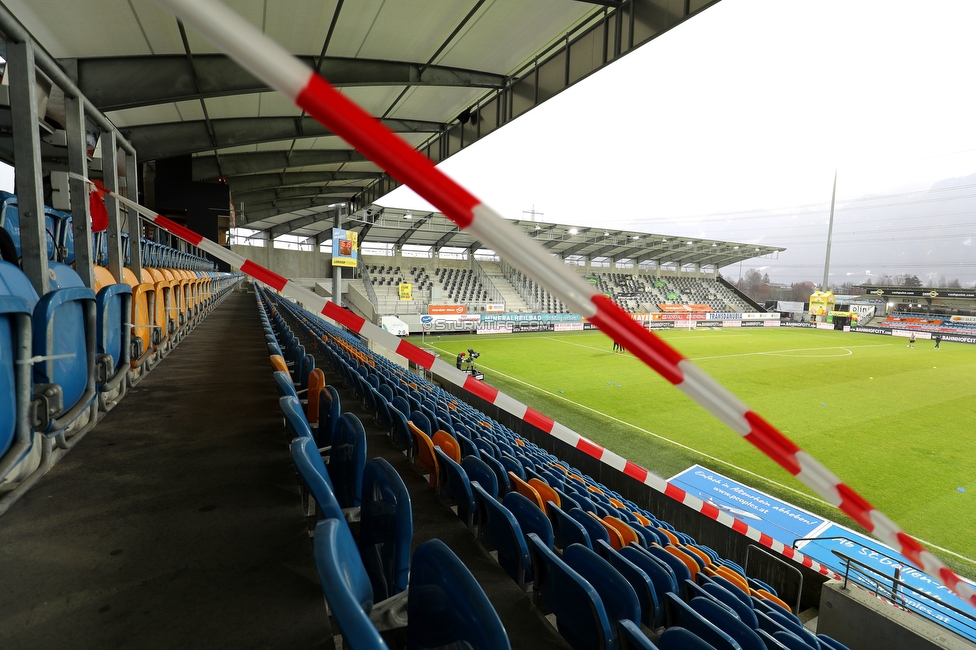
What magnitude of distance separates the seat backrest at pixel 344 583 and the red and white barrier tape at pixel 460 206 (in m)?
0.63

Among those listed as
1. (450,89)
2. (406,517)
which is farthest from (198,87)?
(406,517)

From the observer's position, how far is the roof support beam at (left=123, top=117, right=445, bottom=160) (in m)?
11.2

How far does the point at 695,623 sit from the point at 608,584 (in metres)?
0.71

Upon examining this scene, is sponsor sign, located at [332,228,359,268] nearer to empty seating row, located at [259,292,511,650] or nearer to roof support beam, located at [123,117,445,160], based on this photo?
roof support beam, located at [123,117,445,160]

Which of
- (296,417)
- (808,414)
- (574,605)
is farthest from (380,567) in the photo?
(808,414)

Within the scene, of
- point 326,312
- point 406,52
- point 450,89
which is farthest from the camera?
point 450,89

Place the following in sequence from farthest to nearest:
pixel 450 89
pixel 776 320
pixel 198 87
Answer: pixel 776 320
pixel 450 89
pixel 198 87

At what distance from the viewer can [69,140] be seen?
337 centimetres

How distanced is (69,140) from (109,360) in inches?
74.5

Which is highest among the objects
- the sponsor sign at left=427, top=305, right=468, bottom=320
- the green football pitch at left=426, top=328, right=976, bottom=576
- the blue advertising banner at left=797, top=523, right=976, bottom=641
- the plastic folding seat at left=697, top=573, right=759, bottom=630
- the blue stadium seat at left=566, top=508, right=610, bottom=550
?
the blue stadium seat at left=566, top=508, right=610, bottom=550

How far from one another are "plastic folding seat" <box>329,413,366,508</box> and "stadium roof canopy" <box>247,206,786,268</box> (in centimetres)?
2573

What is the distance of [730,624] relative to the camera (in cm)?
260

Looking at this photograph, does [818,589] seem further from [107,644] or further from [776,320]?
[776,320]

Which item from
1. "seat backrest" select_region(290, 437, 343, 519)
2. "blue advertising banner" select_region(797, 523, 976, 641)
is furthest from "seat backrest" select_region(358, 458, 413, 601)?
"blue advertising banner" select_region(797, 523, 976, 641)
